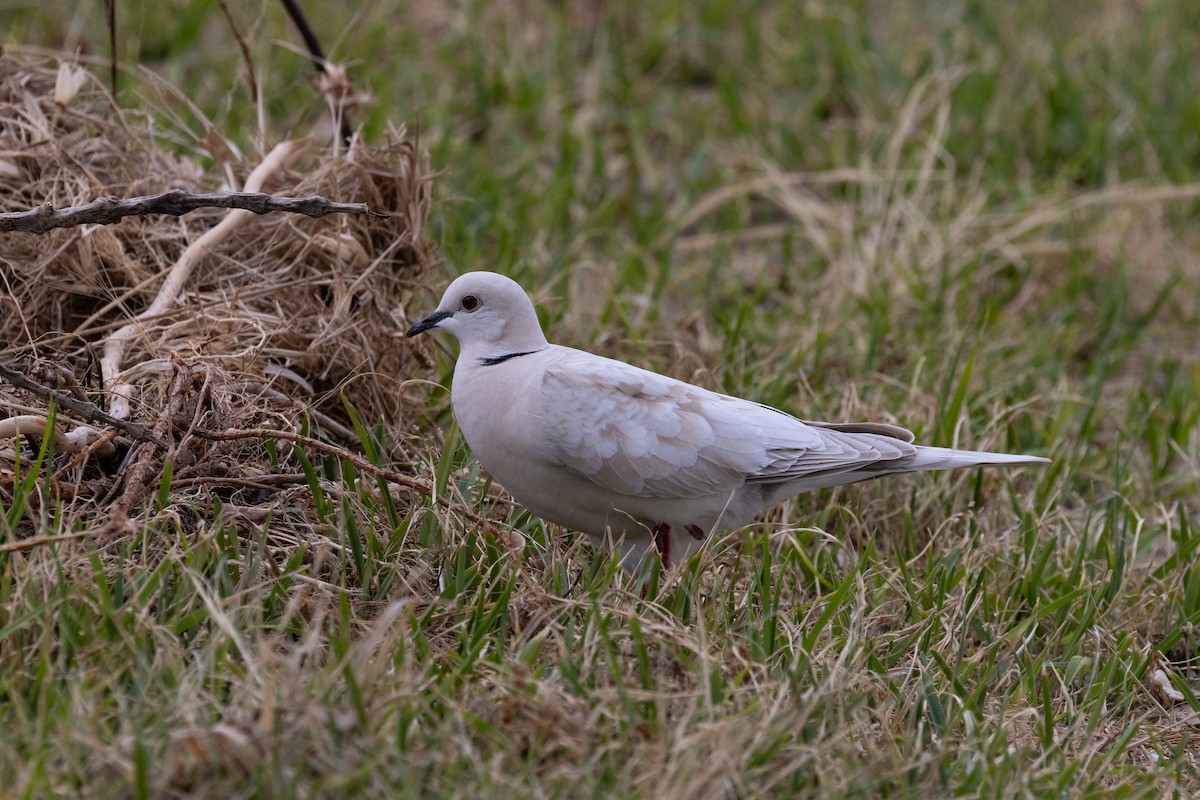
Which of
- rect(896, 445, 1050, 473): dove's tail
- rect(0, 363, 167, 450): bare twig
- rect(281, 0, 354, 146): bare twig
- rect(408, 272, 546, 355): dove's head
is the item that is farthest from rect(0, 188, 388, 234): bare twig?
rect(896, 445, 1050, 473): dove's tail

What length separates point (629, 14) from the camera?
7.57 m

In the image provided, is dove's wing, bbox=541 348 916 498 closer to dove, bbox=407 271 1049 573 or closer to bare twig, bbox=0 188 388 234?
dove, bbox=407 271 1049 573

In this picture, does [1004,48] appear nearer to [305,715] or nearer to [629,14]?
[629,14]

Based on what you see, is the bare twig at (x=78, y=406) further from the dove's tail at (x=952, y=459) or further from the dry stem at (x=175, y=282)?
the dove's tail at (x=952, y=459)

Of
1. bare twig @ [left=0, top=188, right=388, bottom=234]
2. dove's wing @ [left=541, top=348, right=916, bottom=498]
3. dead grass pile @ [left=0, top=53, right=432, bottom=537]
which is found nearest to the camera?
bare twig @ [left=0, top=188, right=388, bottom=234]

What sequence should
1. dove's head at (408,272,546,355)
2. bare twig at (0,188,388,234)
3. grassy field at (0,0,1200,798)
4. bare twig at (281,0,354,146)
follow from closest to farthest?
1. grassy field at (0,0,1200,798)
2. bare twig at (0,188,388,234)
3. dove's head at (408,272,546,355)
4. bare twig at (281,0,354,146)

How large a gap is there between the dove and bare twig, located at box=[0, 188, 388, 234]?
527mm

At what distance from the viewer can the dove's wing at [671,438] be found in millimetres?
3223

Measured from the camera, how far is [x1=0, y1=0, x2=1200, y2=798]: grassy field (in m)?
2.55

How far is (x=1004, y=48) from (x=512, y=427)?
16.8ft

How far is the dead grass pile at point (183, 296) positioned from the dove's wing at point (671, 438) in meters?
0.69

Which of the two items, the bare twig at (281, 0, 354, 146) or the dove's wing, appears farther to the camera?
the bare twig at (281, 0, 354, 146)

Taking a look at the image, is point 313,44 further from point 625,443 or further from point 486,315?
point 625,443

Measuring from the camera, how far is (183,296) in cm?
382
